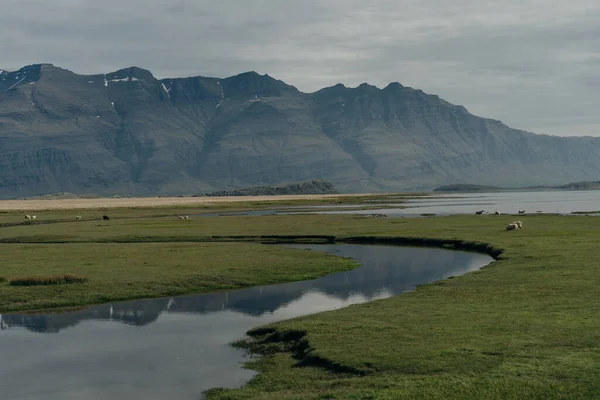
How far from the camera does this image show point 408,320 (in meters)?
29.8

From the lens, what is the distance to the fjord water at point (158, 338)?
81.1ft

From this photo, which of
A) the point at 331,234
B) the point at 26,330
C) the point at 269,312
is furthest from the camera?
the point at 331,234

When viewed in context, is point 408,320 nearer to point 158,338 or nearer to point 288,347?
point 288,347

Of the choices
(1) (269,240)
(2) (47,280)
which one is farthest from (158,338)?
(1) (269,240)

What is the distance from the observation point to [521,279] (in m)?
39.9

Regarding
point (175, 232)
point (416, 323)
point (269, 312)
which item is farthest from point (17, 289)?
point (175, 232)

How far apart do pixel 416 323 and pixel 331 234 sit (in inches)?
2037

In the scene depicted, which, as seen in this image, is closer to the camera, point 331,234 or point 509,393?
point 509,393

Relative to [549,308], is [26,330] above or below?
below

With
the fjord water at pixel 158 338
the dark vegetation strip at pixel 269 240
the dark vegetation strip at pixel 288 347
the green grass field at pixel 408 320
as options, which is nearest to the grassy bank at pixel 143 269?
the green grass field at pixel 408 320

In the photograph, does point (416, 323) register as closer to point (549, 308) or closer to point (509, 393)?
point (549, 308)

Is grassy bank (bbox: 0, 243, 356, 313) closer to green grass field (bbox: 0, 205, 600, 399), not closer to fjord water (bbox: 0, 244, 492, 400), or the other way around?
green grass field (bbox: 0, 205, 600, 399)

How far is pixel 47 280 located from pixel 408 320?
2693 cm

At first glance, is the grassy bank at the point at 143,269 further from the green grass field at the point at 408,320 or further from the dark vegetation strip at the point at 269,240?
the dark vegetation strip at the point at 269,240
